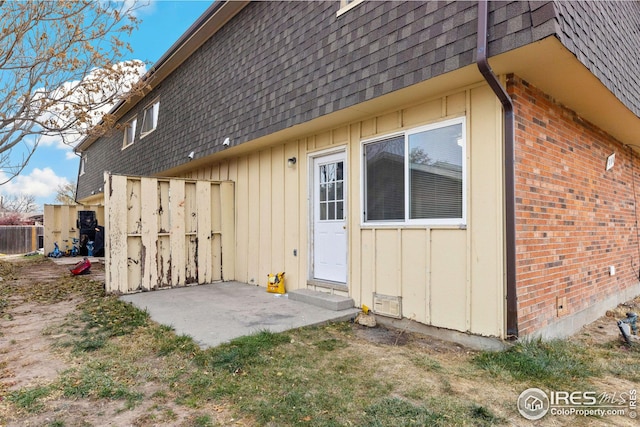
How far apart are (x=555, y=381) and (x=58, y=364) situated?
4.53 meters

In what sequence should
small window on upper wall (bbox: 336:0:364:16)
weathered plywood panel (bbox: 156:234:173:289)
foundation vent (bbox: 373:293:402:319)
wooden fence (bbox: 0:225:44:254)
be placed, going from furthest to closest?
wooden fence (bbox: 0:225:44:254) < weathered plywood panel (bbox: 156:234:173:289) < small window on upper wall (bbox: 336:0:364:16) < foundation vent (bbox: 373:293:402:319)

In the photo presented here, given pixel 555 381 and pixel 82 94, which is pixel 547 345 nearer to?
pixel 555 381

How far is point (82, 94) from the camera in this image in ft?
26.8

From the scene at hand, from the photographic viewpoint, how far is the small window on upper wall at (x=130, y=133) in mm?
12888

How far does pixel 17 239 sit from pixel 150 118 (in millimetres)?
13206

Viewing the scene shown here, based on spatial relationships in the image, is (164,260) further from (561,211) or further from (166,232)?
(561,211)

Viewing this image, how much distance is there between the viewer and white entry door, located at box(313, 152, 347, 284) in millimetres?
5703

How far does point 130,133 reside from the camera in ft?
44.3

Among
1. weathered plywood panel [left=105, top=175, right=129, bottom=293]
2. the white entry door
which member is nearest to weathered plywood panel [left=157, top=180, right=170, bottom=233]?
weathered plywood panel [left=105, top=175, right=129, bottom=293]

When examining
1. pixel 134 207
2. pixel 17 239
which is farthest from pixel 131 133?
pixel 17 239

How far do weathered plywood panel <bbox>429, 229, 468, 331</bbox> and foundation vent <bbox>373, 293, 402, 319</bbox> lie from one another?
1.57ft

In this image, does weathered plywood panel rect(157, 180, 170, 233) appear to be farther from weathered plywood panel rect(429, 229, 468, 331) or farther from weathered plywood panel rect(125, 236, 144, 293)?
weathered plywood panel rect(429, 229, 468, 331)

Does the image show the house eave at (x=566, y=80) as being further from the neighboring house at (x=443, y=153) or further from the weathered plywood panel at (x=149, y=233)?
the weathered plywood panel at (x=149, y=233)

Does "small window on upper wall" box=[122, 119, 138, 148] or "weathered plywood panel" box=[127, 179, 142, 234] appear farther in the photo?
"small window on upper wall" box=[122, 119, 138, 148]
